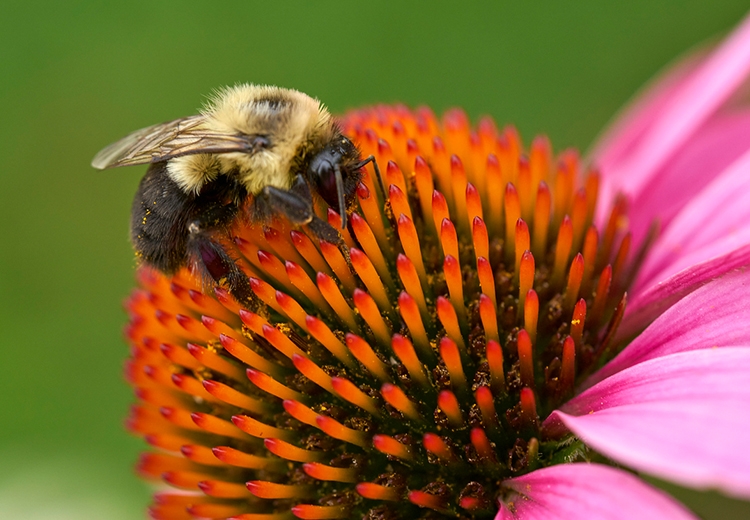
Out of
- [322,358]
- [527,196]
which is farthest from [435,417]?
[527,196]

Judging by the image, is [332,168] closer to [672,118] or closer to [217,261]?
[217,261]

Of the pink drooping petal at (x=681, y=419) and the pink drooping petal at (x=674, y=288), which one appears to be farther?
the pink drooping petal at (x=674, y=288)

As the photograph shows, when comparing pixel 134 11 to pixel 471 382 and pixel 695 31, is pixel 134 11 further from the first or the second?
pixel 471 382

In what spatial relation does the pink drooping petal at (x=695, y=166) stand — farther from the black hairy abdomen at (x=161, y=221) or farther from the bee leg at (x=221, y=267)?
the black hairy abdomen at (x=161, y=221)

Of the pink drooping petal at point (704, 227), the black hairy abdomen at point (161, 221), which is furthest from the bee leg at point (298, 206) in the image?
the pink drooping petal at point (704, 227)

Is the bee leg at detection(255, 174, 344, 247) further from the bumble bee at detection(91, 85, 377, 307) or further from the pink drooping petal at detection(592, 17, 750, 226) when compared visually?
the pink drooping petal at detection(592, 17, 750, 226)

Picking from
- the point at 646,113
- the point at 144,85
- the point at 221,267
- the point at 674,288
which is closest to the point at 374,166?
the point at 221,267
